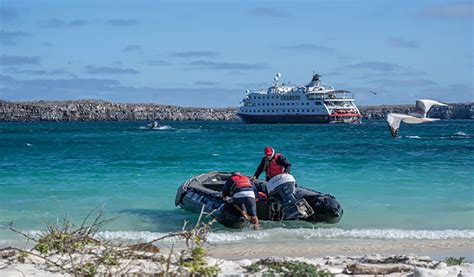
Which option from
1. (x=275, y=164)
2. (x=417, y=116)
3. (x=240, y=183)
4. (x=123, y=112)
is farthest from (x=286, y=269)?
(x=123, y=112)

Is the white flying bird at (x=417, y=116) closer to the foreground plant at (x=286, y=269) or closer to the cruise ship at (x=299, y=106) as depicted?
the foreground plant at (x=286, y=269)

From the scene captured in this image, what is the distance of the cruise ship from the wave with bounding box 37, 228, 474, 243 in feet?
202

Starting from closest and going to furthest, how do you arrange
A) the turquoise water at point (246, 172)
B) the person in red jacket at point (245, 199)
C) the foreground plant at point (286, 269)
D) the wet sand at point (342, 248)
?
the foreground plant at point (286, 269)
the wet sand at point (342, 248)
the person in red jacket at point (245, 199)
the turquoise water at point (246, 172)

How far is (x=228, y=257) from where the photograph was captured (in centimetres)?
788

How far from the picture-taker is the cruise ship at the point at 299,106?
71438 millimetres

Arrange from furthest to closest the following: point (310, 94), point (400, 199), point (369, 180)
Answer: point (310, 94) < point (369, 180) < point (400, 199)

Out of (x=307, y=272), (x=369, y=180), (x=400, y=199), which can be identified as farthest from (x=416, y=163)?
(x=307, y=272)

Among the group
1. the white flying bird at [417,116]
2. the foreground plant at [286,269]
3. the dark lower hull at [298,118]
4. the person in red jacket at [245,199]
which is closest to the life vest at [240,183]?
the person in red jacket at [245,199]

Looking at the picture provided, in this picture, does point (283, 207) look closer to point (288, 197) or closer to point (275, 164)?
point (288, 197)

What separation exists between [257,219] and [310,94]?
205 feet

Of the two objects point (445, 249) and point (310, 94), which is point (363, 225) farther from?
point (310, 94)

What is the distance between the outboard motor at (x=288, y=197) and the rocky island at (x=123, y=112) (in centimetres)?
9658

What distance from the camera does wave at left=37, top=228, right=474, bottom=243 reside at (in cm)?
930

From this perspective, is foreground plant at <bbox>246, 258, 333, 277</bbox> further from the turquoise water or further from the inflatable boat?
the inflatable boat
